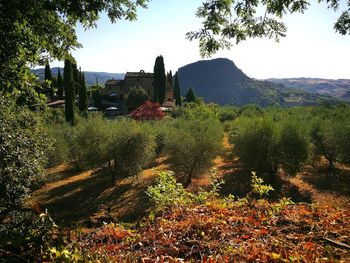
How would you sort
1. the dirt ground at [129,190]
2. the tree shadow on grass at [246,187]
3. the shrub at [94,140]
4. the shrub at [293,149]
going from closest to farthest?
the dirt ground at [129,190] < the tree shadow on grass at [246,187] < the shrub at [293,149] < the shrub at [94,140]

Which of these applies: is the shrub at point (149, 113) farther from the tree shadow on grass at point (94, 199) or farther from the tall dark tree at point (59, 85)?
the tall dark tree at point (59, 85)

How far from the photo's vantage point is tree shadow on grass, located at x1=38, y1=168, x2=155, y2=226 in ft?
63.7

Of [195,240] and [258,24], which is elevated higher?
[258,24]

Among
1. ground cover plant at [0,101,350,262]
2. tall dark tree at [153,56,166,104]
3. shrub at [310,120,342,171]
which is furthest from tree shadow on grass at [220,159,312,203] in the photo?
tall dark tree at [153,56,166,104]

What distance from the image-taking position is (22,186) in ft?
34.3

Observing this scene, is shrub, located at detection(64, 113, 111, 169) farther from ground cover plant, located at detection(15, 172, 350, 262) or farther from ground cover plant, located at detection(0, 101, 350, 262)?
ground cover plant, located at detection(15, 172, 350, 262)

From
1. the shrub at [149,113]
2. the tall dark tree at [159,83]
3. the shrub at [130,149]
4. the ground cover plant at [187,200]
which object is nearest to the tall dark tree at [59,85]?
the tall dark tree at [159,83]

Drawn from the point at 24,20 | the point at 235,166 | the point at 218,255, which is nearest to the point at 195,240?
the point at 218,255

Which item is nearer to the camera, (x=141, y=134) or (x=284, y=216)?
(x=284, y=216)

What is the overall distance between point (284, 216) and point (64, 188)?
2345 cm

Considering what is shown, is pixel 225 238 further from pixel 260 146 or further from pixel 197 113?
pixel 197 113

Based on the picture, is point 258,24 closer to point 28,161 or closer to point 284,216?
point 284,216

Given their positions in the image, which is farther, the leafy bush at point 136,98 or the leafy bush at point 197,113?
the leafy bush at point 136,98

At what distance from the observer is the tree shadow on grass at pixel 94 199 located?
19.4m
